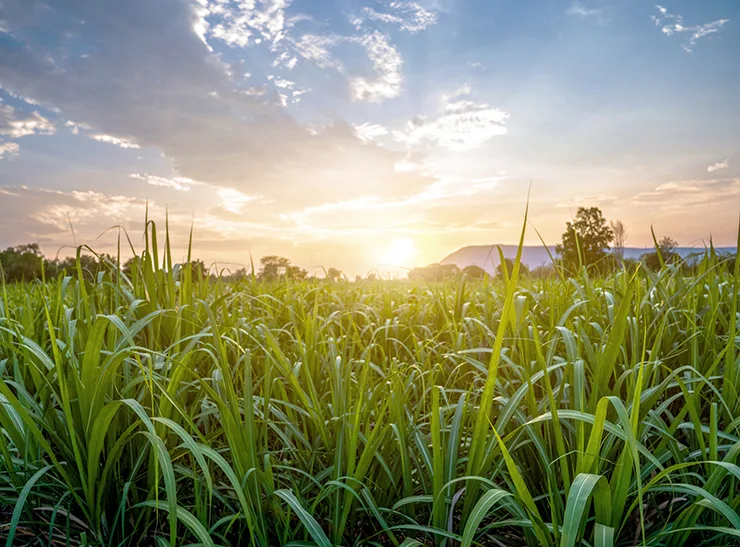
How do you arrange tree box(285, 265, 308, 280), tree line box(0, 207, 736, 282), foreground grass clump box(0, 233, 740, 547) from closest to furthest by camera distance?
foreground grass clump box(0, 233, 740, 547), tree line box(0, 207, 736, 282), tree box(285, 265, 308, 280)

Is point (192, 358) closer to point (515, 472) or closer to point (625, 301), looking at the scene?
point (515, 472)

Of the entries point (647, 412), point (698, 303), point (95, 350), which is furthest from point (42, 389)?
point (698, 303)

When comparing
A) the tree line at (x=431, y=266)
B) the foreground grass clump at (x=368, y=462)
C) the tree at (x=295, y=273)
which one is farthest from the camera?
the tree at (x=295, y=273)

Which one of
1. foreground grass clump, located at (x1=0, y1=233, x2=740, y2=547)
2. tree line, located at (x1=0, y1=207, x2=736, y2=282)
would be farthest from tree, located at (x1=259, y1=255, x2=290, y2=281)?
foreground grass clump, located at (x1=0, y1=233, x2=740, y2=547)

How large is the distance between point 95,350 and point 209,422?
77cm

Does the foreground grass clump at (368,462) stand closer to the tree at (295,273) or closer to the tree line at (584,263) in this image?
the tree line at (584,263)

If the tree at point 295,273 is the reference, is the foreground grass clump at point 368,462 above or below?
below

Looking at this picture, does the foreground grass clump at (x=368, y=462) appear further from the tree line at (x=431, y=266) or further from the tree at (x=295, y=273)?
the tree at (x=295, y=273)

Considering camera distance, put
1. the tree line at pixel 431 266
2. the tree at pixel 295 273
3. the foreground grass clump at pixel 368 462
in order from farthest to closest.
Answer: the tree at pixel 295 273, the tree line at pixel 431 266, the foreground grass clump at pixel 368 462

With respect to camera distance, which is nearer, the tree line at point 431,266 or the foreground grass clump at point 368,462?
the foreground grass clump at point 368,462

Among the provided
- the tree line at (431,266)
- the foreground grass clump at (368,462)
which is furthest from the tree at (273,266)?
the foreground grass clump at (368,462)

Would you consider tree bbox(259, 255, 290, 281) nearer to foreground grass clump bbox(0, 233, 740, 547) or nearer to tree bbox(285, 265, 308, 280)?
tree bbox(285, 265, 308, 280)

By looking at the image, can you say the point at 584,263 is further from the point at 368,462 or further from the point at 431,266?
the point at 368,462

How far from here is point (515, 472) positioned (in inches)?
46.9
